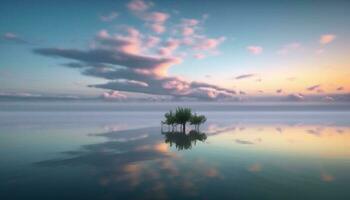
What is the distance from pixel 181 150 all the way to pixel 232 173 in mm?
14087

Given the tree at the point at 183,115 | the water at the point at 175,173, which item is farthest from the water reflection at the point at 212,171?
the tree at the point at 183,115

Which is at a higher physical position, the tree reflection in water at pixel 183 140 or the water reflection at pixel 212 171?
the tree reflection in water at pixel 183 140

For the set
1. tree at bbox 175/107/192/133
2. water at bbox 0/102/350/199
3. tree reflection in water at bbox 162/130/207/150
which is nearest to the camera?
water at bbox 0/102/350/199

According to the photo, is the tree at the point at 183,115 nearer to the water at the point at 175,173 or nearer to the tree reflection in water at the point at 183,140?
the tree reflection in water at the point at 183,140

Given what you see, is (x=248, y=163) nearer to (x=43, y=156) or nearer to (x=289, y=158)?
(x=289, y=158)

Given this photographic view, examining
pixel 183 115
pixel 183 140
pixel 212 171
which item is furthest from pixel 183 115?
pixel 212 171

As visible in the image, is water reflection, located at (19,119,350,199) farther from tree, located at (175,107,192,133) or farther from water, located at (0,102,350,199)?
tree, located at (175,107,192,133)

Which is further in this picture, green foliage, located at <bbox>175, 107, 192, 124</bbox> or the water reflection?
green foliage, located at <bbox>175, 107, 192, 124</bbox>

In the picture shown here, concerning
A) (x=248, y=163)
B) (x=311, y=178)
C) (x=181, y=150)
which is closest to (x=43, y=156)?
(x=181, y=150)

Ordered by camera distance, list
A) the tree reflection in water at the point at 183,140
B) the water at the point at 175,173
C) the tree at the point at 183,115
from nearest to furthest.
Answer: the water at the point at 175,173
the tree reflection in water at the point at 183,140
the tree at the point at 183,115

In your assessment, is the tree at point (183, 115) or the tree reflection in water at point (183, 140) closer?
the tree reflection in water at point (183, 140)

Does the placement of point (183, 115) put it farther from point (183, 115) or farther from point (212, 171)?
point (212, 171)

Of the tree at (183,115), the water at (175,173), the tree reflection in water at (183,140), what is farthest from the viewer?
the tree at (183,115)

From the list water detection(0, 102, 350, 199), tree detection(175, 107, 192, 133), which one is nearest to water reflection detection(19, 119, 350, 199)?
water detection(0, 102, 350, 199)
